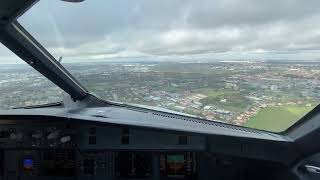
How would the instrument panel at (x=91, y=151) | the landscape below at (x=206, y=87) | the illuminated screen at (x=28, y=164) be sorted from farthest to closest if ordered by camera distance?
1. the illuminated screen at (x=28, y=164)
2. the instrument panel at (x=91, y=151)
3. the landscape below at (x=206, y=87)

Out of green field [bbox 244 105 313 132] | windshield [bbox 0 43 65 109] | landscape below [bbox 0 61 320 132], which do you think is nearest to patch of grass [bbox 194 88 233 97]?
landscape below [bbox 0 61 320 132]

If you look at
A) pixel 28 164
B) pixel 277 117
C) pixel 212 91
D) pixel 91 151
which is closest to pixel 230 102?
pixel 212 91

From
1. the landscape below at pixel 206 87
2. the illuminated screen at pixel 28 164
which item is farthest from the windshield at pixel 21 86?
the illuminated screen at pixel 28 164

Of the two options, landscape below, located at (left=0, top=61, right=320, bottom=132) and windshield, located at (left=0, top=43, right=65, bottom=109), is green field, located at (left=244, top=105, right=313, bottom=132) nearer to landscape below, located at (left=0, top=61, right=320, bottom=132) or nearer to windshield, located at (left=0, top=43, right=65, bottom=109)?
landscape below, located at (left=0, top=61, right=320, bottom=132)

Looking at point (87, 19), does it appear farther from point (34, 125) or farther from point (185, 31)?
point (34, 125)

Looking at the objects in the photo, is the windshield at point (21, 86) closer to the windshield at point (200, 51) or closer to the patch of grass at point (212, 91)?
the windshield at point (200, 51)

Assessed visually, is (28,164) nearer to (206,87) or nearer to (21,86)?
(21,86)
